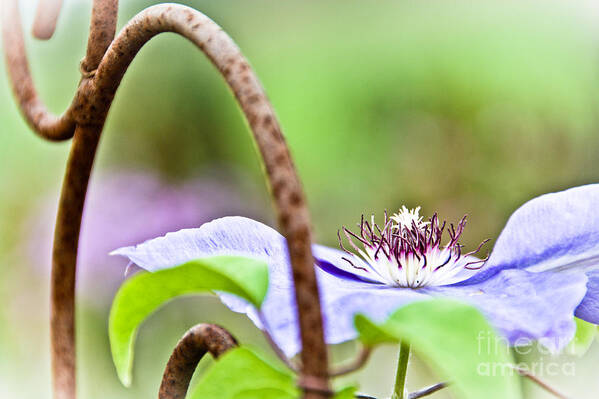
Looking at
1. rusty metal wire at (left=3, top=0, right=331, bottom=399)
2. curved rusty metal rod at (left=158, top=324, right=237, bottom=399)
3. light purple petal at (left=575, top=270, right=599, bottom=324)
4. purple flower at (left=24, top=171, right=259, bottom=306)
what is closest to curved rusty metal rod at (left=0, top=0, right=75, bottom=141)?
rusty metal wire at (left=3, top=0, right=331, bottom=399)

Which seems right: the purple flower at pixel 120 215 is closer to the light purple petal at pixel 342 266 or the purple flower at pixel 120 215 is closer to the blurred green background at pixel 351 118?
the blurred green background at pixel 351 118

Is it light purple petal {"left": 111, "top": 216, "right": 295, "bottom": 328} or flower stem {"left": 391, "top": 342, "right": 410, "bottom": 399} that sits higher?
light purple petal {"left": 111, "top": 216, "right": 295, "bottom": 328}

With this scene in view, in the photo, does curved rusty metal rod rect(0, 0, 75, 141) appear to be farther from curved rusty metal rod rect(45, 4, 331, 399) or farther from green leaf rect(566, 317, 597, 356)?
green leaf rect(566, 317, 597, 356)

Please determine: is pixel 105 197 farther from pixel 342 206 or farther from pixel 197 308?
pixel 342 206

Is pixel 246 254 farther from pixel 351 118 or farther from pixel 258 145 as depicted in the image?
pixel 351 118

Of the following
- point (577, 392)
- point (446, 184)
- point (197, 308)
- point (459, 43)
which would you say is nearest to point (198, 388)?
point (197, 308)
